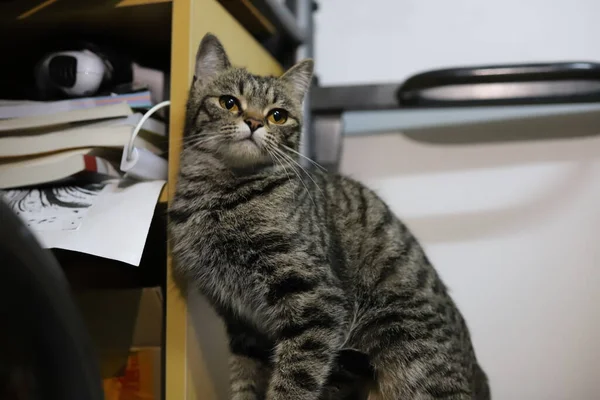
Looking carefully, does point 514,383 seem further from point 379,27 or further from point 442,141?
point 379,27

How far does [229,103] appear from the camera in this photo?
3.13ft

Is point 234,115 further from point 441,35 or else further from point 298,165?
point 441,35

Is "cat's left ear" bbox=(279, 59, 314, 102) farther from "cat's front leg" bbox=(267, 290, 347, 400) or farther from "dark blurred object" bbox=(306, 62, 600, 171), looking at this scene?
"cat's front leg" bbox=(267, 290, 347, 400)

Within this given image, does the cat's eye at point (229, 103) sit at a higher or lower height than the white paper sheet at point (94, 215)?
higher

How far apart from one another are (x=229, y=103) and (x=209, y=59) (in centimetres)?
10

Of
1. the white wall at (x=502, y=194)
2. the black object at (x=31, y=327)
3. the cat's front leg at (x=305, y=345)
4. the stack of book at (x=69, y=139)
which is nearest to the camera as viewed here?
the black object at (x=31, y=327)

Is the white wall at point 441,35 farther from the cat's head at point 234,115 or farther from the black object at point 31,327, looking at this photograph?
the black object at point 31,327

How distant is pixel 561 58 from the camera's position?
136 centimetres

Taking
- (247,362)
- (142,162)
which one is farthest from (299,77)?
(247,362)

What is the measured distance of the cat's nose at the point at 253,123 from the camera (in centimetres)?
92

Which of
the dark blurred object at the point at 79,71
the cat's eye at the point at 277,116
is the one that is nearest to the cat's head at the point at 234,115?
the cat's eye at the point at 277,116

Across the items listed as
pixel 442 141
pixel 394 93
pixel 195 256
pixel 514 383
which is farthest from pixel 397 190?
pixel 195 256

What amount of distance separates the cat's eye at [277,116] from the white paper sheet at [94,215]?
24 cm

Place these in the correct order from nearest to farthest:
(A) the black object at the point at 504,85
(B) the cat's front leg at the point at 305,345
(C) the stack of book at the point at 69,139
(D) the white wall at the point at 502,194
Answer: (B) the cat's front leg at the point at 305,345
(C) the stack of book at the point at 69,139
(A) the black object at the point at 504,85
(D) the white wall at the point at 502,194
